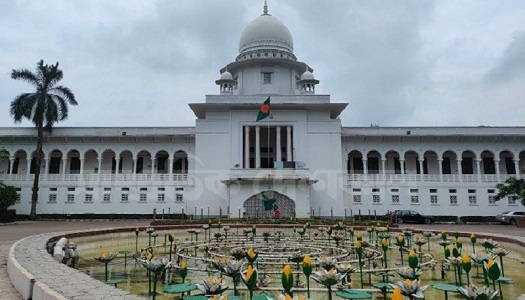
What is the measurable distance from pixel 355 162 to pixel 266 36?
1600 centimetres

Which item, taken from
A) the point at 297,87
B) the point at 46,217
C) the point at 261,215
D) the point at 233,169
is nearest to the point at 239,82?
the point at 297,87

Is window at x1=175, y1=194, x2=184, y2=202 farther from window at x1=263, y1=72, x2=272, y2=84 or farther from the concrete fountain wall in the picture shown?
the concrete fountain wall

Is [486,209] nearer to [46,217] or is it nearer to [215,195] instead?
[215,195]

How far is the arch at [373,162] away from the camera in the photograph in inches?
1524

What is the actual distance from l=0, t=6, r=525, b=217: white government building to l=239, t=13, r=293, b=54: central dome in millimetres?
2599

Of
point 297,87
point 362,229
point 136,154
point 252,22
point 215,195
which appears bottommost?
point 362,229

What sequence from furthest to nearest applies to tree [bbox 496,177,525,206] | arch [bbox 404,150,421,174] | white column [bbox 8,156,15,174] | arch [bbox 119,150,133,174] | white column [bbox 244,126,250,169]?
arch [bbox 119,150,133,174] → arch [bbox 404,150,421,174] → white column [bbox 8,156,15,174] → white column [bbox 244,126,250,169] → tree [bbox 496,177,525,206]

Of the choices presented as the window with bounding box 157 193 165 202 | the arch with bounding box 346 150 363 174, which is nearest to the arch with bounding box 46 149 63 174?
the window with bounding box 157 193 165 202

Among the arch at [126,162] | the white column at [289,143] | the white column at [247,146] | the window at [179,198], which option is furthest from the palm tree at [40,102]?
the white column at [289,143]

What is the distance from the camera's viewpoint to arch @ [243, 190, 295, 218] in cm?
3173

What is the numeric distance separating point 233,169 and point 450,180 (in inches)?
782

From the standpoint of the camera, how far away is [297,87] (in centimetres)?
4097

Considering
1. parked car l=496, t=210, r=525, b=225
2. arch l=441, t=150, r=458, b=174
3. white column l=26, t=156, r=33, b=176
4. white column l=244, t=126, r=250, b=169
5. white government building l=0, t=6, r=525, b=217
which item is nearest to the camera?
parked car l=496, t=210, r=525, b=225

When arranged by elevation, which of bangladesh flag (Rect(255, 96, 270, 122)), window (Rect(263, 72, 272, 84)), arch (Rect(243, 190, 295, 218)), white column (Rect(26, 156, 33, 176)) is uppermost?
window (Rect(263, 72, 272, 84))
